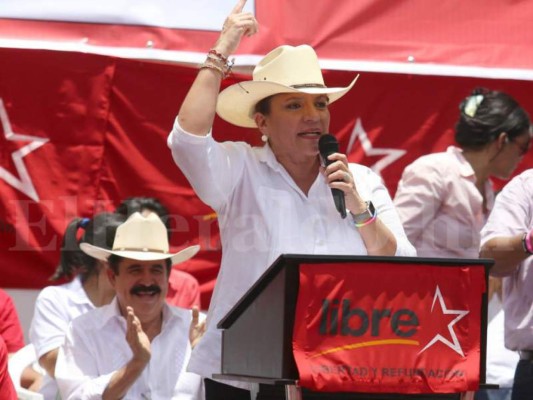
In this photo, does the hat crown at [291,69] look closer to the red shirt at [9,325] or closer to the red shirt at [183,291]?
the red shirt at [183,291]

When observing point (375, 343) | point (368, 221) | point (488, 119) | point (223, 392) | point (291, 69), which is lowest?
point (223, 392)

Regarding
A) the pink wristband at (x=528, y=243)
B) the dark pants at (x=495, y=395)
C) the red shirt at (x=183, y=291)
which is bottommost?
the dark pants at (x=495, y=395)

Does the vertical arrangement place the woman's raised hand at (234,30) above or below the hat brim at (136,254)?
above

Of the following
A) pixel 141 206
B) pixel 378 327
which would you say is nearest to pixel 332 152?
pixel 378 327

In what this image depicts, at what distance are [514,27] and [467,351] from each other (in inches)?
156

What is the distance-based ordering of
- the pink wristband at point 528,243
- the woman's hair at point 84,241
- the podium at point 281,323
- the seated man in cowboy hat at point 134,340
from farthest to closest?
the woman's hair at point 84,241
the seated man in cowboy hat at point 134,340
the pink wristband at point 528,243
the podium at point 281,323

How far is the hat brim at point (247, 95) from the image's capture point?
12.1 feet

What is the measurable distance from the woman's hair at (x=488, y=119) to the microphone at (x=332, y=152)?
2175mm

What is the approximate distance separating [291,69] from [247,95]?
0.57 feet

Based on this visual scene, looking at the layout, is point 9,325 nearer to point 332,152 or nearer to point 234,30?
point 234,30

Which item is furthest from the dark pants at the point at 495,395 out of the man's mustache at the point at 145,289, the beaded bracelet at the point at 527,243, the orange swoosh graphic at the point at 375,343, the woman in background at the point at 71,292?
the orange swoosh graphic at the point at 375,343

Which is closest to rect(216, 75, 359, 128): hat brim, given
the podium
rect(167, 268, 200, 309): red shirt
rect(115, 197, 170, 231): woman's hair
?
the podium

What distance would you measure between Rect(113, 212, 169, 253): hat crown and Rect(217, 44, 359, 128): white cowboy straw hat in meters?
1.48

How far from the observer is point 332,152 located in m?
3.43
